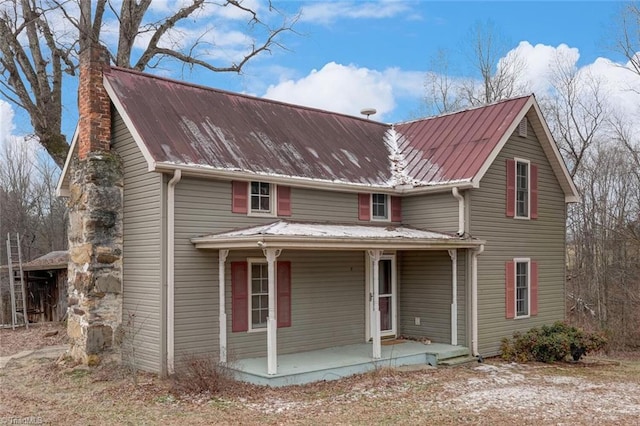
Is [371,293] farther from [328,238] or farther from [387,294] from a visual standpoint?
[328,238]

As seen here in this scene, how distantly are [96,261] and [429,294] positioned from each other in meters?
7.36

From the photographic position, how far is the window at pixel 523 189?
14992mm

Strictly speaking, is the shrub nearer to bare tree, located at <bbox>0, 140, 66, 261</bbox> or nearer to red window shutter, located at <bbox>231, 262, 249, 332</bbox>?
red window shutter, located at <bbox>231, 262, 249, 332</bbox>

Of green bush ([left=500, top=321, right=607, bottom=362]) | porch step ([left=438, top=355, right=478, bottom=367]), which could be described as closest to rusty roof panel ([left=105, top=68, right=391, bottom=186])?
porch step ([left=438, top=355, right=478, bottom=367])

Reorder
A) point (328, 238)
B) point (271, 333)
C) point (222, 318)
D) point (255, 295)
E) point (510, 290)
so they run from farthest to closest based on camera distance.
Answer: point (510, 290) → point (255, 295) → point (222, 318) → point (328, 238) → point (271, 333)

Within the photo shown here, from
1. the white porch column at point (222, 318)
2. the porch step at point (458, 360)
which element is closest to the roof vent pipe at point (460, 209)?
the porch step at point (458, 360)

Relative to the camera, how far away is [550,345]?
552 inches

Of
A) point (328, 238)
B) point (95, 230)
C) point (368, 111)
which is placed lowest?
point (328, 238)

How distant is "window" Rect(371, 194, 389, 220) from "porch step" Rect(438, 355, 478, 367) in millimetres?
3656

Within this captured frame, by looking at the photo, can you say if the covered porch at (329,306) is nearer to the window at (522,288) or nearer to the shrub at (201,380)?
the shrub at (201,380)

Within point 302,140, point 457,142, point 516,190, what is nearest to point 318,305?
point 302,140

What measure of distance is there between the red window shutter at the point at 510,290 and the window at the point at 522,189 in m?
1.39

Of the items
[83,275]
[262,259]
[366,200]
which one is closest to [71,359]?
[83,275]

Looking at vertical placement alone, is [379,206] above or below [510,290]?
above
